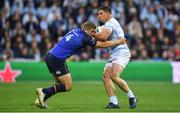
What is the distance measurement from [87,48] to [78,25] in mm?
1247

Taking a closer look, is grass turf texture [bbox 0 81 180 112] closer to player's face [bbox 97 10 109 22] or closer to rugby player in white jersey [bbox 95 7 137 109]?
rugby player in white jersey [bbox 95 7 137 109]

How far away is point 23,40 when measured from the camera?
2831 centimetres

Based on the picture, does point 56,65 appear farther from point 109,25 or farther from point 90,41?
point 109,25

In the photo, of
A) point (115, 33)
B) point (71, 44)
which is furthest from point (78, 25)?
point (71, 44)

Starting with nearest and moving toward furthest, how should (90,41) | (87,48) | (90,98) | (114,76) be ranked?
1. (90,41)
2. (114,76)
3. (90,98)
4. (87,48)

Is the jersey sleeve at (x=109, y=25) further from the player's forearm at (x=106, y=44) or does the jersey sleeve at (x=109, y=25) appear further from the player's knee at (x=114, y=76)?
the player's knee at (x=114, y=76)

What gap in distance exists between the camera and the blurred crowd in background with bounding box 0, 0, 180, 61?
90.9 feet

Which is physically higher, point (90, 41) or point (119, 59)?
point (90, 41)

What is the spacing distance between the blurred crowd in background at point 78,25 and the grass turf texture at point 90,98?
275cm

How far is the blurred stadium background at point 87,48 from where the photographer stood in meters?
26.3

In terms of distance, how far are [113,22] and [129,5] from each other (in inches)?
565

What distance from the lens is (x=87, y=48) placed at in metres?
27.8

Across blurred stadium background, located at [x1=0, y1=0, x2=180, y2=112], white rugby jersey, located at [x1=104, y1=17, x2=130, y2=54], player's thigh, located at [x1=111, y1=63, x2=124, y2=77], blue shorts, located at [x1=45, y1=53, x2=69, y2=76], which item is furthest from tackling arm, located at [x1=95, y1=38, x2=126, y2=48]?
blurred stadium background, located at [x1=0, y1=0, x2=180, y2=112]

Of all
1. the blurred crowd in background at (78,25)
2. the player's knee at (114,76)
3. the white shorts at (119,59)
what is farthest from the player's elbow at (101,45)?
the blurred crowd in background at (78,25)
